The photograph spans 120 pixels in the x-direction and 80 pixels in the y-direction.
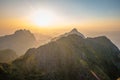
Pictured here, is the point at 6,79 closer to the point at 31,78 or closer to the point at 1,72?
the point at 1,72

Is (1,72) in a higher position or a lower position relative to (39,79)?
higher

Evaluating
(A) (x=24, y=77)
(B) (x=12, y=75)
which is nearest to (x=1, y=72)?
(B) (x=12, y=75)

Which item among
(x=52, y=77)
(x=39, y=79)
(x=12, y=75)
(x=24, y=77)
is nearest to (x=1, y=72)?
(x=12, y=75)

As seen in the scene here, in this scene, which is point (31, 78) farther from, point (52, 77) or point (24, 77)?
point (52, 77)

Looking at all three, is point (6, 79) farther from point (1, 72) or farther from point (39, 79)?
point (39, 79)

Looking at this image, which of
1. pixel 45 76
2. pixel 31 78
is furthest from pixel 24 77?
pixel 45 76

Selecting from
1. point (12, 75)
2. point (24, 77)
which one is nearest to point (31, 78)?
point (24, 77)

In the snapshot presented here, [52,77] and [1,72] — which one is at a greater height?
[1,72]
